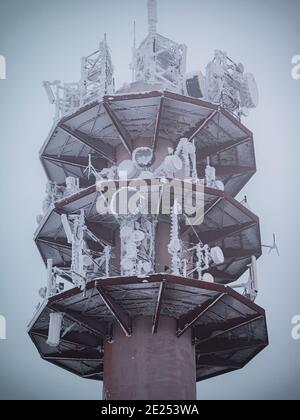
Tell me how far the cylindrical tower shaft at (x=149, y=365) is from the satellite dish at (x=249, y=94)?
12.7m

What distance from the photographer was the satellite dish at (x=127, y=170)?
111 feet

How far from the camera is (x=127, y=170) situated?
33.8 m

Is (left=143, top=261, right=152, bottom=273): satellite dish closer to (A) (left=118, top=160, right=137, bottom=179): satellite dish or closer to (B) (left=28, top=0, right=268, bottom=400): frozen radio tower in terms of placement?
(B) (left=28, top=0, right=268, bottom=400): frozen radio tower

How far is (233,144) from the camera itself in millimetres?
37469

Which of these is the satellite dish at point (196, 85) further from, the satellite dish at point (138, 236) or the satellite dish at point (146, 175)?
the satellite dish at point (138, 236)

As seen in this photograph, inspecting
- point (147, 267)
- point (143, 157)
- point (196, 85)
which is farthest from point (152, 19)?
A: point (147, 267)

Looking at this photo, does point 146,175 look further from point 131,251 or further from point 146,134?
point 146,134

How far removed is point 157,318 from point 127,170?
6.65 meters

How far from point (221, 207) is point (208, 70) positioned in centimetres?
802

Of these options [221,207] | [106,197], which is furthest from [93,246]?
[221,207]

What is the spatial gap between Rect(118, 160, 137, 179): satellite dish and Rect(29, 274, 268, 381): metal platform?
5565mm

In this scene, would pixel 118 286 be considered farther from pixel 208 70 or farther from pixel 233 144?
pixel 208 70

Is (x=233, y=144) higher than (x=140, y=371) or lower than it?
higher

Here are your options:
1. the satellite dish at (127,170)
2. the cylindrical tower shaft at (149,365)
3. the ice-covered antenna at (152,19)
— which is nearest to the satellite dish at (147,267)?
the cylindrical tower shaft at (149,365)
